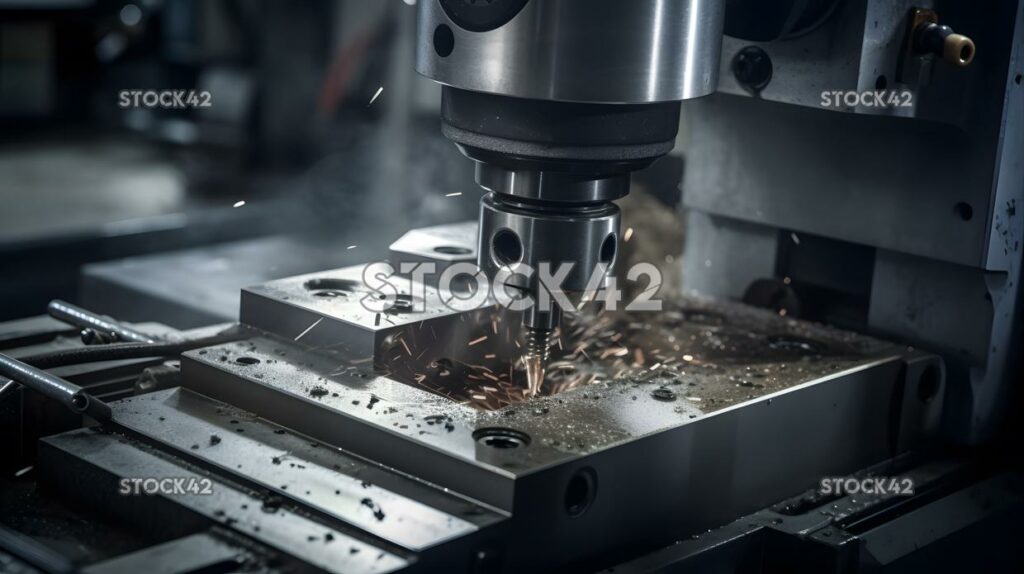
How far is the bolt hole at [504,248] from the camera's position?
1104 millimetres

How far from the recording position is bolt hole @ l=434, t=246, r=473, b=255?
141 centimetres

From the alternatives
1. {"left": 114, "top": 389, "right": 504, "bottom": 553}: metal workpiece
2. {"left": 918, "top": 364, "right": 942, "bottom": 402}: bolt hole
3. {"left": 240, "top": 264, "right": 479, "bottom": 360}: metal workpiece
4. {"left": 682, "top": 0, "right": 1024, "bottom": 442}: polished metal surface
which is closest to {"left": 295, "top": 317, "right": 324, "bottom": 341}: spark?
{"left": 240, "top": 264, "right": 479, "bottom": 360}: metal workpiece

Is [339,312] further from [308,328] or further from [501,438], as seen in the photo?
[501,438]

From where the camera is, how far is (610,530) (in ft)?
3.34

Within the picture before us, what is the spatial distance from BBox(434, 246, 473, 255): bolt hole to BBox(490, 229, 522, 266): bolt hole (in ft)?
0.98

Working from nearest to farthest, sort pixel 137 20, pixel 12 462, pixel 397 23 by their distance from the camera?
pixel 12 462, pixel 397 23, pixel 137 20

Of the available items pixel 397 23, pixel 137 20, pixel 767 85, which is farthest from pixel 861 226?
pixel 137 20

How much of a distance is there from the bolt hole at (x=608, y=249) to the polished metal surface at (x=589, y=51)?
0.15 metres

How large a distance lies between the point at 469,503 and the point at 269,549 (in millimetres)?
155

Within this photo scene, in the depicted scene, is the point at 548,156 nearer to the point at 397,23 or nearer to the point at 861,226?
the point at 861,226

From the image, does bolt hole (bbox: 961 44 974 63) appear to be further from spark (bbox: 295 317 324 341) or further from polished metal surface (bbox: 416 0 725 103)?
spark (bbox: 295 317 324 341)

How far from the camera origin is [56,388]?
1.07 metres

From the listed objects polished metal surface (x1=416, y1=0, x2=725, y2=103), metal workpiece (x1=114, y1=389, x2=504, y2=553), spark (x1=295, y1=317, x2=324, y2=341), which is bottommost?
metal workpiece (x1=114, y1=389, x2=504, y2=553)

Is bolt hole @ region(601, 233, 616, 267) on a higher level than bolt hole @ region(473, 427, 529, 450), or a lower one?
higher
